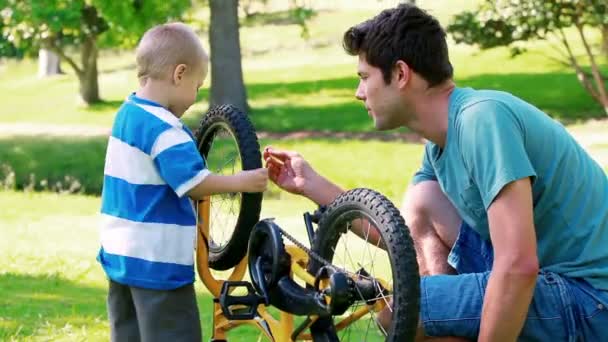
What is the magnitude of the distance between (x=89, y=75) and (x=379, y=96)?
2494 cm

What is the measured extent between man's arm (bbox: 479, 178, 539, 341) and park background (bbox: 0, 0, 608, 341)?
1.47 metres

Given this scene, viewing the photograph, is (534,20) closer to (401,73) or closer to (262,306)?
(262,306)

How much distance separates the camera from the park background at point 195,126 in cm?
724

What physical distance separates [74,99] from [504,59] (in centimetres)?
1106

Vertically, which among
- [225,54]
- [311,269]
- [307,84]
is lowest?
[307,84]

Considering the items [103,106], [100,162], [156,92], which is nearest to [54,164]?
[100,162]

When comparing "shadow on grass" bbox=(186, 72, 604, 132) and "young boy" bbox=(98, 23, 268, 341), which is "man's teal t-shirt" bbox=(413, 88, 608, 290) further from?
"shadow on grass" bbox=(186, 72, 604, 132)

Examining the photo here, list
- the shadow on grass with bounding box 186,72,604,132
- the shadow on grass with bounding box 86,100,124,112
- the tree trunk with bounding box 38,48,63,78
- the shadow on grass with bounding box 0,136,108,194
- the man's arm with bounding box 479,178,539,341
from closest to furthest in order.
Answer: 1. the man's arm with bounding box 479,178,539,341
2. the shadow on grass with bounding box 0,136,108,194
3. the shadow on grass with bounding box 186,72,604,132
4. the shadow on grass with bounding box 86,100,124,112
5. the tree trunk with bounding box 38,48,63,78

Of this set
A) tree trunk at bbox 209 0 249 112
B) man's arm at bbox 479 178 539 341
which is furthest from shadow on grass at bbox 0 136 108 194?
man's arm at bbox 479 178 539 341

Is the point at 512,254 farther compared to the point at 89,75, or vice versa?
the point at 89,75

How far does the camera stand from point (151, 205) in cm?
421

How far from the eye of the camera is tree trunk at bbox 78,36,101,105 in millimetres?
27828

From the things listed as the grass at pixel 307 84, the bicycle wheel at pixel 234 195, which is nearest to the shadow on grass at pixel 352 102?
the grass at pixel 307 84

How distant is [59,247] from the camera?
903 cm
